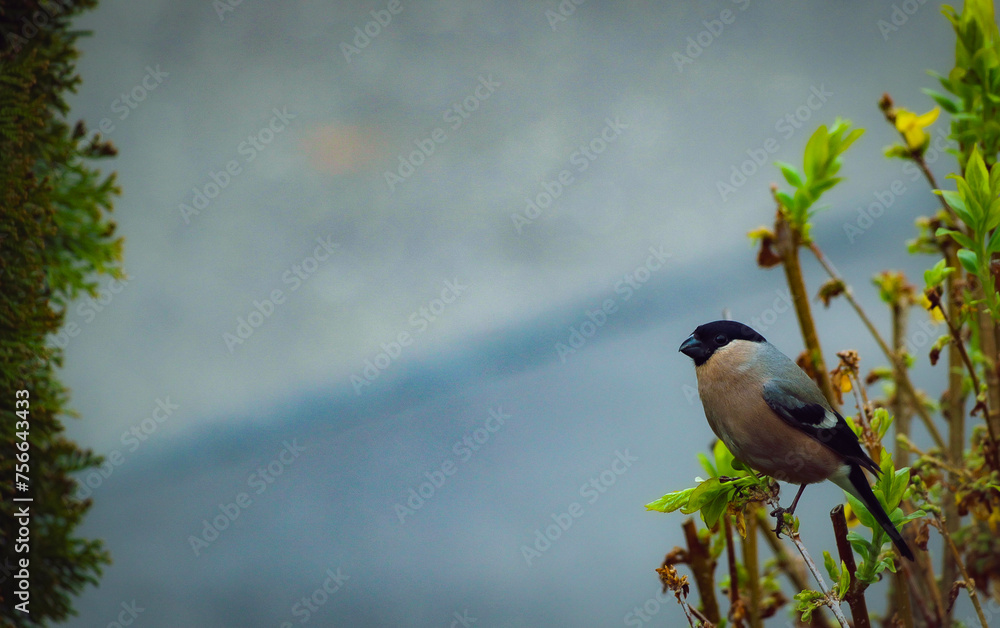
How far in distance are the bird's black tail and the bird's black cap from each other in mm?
137

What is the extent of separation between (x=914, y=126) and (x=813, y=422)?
Answer: 484 millimetres

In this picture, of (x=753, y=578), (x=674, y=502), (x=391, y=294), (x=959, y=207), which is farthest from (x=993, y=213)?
(x=391, y=294)

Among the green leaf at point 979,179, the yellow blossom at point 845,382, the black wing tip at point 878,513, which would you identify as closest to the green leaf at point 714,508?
the black wing tip at point 878,513

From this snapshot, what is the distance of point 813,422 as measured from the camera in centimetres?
54

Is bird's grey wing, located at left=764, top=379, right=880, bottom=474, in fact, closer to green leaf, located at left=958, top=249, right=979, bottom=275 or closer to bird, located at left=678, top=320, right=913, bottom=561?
bird, located at left=678, top=320, right=913, bottom=561

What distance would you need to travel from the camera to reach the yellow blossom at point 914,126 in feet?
2.60

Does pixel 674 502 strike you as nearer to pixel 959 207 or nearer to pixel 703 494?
pixel 703 494

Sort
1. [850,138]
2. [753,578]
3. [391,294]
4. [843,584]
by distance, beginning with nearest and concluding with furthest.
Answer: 1. [843,584]
2. [850,138]
3. [753,578]
4. [391,294]

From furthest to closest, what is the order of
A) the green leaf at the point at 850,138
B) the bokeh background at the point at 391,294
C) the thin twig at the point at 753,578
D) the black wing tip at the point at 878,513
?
1. the bokeh background at the point at 391,294
2. the thin twig at the point at 753,578
3. the green leaf at the point at 850,138
4. the black wing tip at the point at 878,513

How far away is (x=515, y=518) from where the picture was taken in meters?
1.74

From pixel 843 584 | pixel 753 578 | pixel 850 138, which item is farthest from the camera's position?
pixel 753 578

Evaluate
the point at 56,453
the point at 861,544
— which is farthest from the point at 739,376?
the point at 56,453

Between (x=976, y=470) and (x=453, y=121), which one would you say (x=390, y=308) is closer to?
(x=453, y=121)

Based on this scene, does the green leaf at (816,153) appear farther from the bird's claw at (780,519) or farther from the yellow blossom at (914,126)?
the bird's claw at (780,519)
